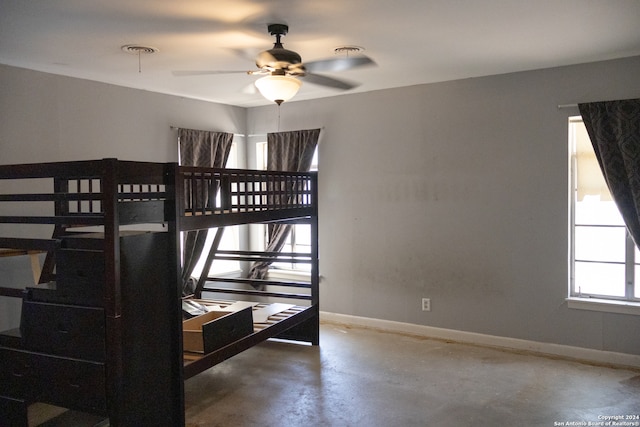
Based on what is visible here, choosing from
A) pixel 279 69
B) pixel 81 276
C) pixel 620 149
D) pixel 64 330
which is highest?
pixel 279 69

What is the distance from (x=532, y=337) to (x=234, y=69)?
3.38 metres

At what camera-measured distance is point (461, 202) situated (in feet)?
15.1

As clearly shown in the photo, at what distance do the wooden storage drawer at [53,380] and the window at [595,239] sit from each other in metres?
3.69

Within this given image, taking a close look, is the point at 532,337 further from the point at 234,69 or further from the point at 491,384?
the point at 234,69

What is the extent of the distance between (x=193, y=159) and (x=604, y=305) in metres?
3.99

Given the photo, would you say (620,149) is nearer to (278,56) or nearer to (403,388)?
(403,388)

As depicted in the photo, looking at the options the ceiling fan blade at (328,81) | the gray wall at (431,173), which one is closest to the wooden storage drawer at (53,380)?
the gray wall at (431,173)

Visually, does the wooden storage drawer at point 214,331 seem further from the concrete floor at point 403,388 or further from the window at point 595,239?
the window at point 595,239

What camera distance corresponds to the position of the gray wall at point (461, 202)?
163 inches

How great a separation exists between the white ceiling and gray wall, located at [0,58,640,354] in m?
0.26

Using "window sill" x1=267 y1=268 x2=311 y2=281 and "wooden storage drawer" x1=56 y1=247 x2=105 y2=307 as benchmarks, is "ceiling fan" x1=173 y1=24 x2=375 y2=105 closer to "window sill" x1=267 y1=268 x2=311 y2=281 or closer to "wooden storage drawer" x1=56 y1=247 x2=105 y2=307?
"wooden storage drawer" x1=56 y1=247 x2=105 y2=307

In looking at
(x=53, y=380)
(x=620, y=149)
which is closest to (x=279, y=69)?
(x=53, y=380)

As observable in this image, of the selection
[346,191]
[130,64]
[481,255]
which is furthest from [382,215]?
[130,64]

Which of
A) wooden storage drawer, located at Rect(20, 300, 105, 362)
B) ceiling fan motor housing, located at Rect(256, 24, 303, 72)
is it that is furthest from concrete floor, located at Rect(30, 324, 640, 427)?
ceiling fan motor housing, located at Rect(256, 24, 303, 72)
